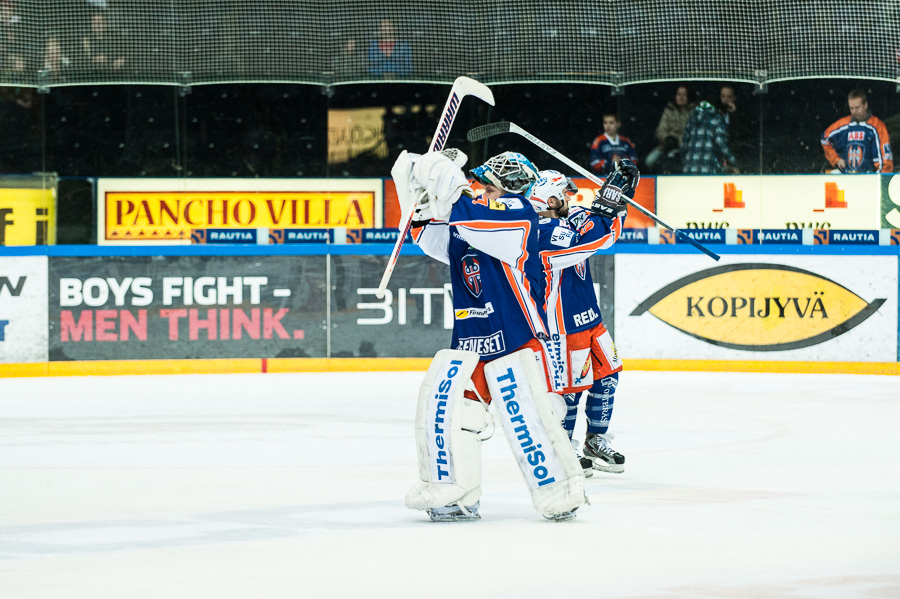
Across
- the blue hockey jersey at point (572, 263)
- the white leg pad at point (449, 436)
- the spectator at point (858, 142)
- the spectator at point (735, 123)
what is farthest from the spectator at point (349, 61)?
the white leg pad at point (449, 436)

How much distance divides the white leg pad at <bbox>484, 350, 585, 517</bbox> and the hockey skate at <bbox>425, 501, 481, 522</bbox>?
0.25m

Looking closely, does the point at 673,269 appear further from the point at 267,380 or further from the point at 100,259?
the point at 100,259

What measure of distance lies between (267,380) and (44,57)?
6.20 meters

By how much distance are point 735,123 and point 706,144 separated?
46 cm

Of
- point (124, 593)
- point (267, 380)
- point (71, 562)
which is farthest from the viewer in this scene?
point (267, 380)

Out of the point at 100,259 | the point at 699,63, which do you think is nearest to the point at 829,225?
the point at 699,63

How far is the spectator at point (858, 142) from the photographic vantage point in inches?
663

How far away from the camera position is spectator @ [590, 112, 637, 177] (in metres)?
17.5

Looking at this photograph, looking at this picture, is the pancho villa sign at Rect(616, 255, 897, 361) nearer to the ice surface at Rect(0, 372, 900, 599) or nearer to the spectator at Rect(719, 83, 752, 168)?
the ice surface at Rect(0, 372, 900, 599)

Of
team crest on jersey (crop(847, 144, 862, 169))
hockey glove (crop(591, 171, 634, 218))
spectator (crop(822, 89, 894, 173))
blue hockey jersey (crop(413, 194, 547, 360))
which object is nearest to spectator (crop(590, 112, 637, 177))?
spectator (crop(822, 89, 894, 173))

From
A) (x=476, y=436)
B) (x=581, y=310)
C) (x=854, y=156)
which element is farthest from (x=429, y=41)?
(x=476, y=436)

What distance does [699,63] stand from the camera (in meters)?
16.5

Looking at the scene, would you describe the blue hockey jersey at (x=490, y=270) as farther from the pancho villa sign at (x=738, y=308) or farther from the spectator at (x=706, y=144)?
the spectator at (x=706, y=144)

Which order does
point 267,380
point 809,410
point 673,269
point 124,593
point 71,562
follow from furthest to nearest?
point 673,269 < point 267,380 < point 809,410 < point 71,562 < point 124,593
